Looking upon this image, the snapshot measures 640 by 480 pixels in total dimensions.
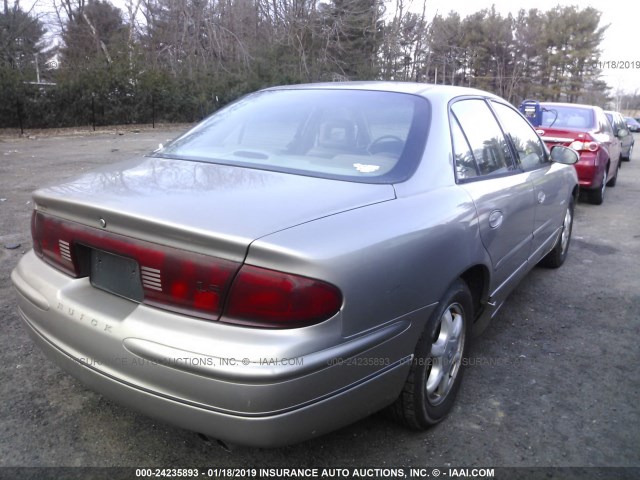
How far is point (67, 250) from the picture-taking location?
7.22 feet

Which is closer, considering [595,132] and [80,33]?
[595,132]

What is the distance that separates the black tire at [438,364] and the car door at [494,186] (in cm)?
37

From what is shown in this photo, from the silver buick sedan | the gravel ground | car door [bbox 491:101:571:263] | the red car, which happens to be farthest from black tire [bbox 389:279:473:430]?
the red car

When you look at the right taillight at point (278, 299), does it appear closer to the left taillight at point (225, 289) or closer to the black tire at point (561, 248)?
the left taillight at point (225, 289)

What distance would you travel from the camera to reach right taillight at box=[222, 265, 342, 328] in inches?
68.0

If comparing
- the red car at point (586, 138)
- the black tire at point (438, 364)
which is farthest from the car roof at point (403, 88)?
the red car at point (586, 138)

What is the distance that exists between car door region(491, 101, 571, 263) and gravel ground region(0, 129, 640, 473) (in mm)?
533

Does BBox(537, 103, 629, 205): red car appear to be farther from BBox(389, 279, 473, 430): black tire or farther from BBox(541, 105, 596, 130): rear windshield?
BBox(389, 279, 473, 430): black tire

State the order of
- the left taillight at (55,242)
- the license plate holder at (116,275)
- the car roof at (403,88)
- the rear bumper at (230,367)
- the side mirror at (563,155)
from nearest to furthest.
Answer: the rear bumper at (230,367) → the license plate holder at (116,275) → the left taillight at (55,242) → the car roof at (403,88) → the side mirror at (563,155)

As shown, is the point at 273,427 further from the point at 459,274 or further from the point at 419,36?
the point at 419,36

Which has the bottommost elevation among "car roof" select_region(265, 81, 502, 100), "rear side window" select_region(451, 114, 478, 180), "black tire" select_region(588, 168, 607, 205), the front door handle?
"black tire" select_region(588, 168, 607, 205)

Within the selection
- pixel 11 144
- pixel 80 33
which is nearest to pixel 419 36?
pixel 80 33

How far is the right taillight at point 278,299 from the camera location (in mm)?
1727

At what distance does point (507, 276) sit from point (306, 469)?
5.60 ft
